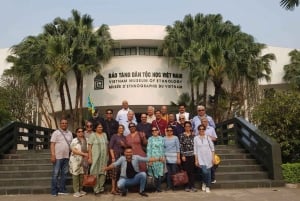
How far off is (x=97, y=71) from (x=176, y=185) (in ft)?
53.4

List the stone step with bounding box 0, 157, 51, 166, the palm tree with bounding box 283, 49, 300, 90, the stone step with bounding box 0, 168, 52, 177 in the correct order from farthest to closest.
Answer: the palm tree with bounding box 283, 49, 300, 90 < the stone step with bounding box 0, 157, 51, 166 < the stone step with bounding box 0, 168, 52, 177

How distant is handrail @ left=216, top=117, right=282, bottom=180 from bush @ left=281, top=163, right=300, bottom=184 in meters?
0.17

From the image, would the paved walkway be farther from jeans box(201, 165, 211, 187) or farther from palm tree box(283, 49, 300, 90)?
palm tree box(283, 49, 300, 90)

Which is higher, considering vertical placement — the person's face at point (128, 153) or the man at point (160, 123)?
the man at point (160, 123)

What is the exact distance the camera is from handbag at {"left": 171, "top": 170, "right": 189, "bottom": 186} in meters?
8.15

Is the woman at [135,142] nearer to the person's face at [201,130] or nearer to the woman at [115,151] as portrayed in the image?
the woman at [115,151]

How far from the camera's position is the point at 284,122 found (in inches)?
404

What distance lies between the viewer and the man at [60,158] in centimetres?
812

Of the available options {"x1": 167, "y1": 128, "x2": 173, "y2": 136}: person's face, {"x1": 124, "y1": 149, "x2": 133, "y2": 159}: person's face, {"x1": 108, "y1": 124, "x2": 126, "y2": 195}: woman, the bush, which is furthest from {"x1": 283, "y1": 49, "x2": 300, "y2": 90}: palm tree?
{"x1": 124, "y1": 149, "x2": 133, "y2": 159}: person's face

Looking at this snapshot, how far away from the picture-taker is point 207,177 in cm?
830

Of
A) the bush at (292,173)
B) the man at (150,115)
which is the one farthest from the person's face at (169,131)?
the bush at (292,173)

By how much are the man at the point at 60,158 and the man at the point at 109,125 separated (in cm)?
86

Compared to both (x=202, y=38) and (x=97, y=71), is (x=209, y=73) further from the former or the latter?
(x=97, y=71)

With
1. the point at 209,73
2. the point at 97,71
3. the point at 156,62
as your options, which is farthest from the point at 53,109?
the point at 209,73
